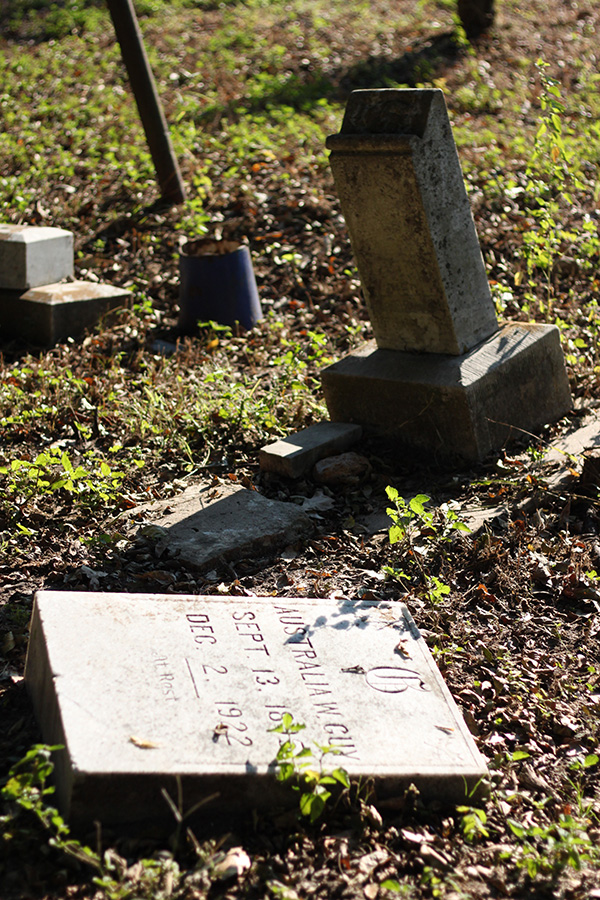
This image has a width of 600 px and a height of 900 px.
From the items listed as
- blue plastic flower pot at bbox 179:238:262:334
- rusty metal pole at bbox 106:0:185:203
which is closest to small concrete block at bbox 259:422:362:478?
blue plastic flower pot at bbox 179:238:262:334

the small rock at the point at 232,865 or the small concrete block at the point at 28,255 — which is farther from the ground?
the small concrete block at the point at 28,255

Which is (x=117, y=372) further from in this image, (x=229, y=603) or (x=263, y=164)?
(x=263, y=164)

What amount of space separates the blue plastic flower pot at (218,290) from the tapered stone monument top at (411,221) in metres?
1.86

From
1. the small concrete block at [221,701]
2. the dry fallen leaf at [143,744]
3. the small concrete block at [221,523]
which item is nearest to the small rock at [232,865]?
the small concrete block at [221,701]

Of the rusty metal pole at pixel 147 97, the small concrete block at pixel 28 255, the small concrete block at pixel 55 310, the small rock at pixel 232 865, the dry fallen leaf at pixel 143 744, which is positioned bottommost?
the small rock at pixel 232 865

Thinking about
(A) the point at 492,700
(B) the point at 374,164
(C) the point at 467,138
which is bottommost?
(A) the point at 492,700

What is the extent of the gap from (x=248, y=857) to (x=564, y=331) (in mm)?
4206

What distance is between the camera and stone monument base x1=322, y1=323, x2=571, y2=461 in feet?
13.7

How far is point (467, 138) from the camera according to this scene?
8.38 metres

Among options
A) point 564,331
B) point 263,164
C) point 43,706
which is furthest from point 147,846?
point 263,164

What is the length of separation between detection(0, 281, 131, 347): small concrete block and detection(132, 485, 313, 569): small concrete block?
247cm

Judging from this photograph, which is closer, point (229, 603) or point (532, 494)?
point (229, 603)

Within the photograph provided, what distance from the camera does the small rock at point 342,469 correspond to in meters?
4.19

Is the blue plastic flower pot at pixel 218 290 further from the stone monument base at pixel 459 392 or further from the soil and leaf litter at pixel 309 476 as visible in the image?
the stone monument base at pixel 459 392
